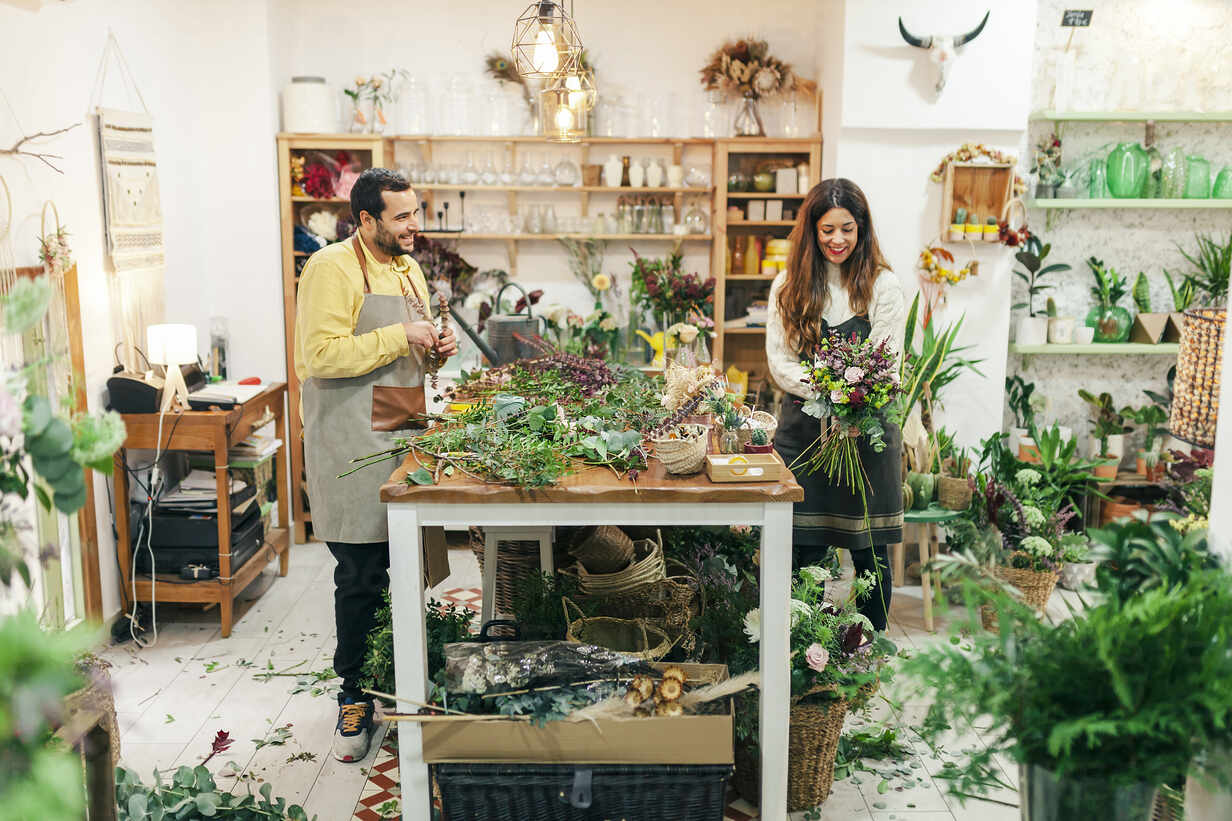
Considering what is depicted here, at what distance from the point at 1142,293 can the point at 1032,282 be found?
56 centimetres

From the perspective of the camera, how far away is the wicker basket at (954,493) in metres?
4.82

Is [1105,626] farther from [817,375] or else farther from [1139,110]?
[1139,110]

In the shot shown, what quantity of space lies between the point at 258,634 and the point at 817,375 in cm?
276

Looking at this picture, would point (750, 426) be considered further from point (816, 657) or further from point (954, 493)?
point (954, 493)

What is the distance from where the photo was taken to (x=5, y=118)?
3645 mm

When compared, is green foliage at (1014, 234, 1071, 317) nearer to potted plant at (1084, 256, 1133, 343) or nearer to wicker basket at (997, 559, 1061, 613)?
potted plant at (1084, 256, 1133, 343)

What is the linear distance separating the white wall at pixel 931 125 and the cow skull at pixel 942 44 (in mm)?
60

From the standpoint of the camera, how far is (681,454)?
2785 mm

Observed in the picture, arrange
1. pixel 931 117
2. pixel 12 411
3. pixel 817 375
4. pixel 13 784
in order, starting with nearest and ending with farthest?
pixel 13 784 < pixel 12 411 < pixel 817 375 < pixel 931 117

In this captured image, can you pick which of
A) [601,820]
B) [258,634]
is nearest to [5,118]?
[258,634]

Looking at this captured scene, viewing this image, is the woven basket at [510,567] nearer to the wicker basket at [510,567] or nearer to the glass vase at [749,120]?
the wicker basket at [510,567]

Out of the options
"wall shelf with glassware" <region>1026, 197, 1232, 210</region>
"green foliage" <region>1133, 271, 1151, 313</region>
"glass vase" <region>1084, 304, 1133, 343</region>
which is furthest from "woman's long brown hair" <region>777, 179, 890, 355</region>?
"green foliage" <region>1133, 271, 1151, 313</region>

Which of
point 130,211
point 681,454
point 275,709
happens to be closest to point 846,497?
point 681,454

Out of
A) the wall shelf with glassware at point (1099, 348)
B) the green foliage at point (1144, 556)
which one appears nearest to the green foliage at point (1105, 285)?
the wall shelf with glassware at point (1099, 348)
